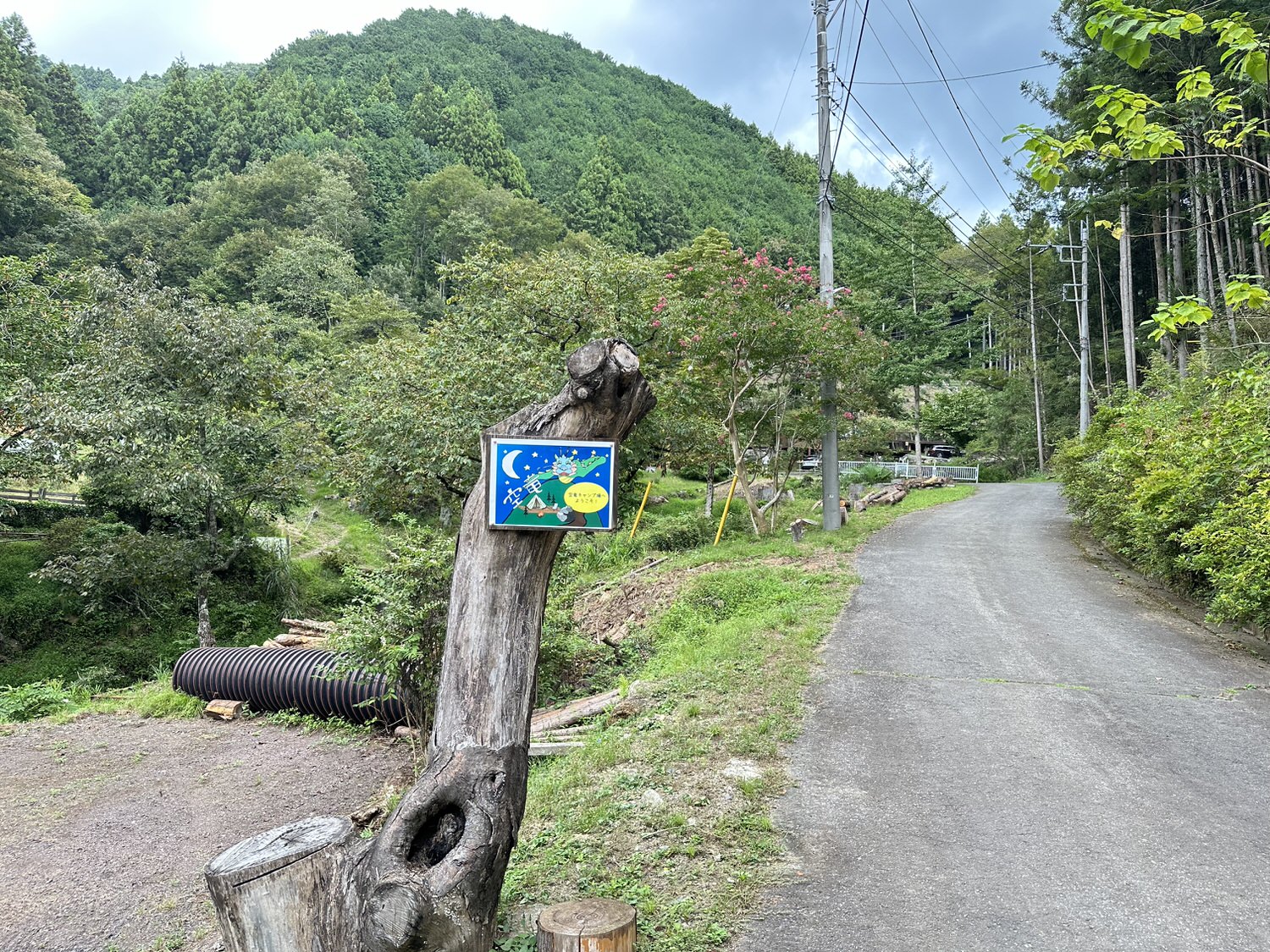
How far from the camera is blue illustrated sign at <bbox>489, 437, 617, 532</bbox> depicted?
10.9 ft

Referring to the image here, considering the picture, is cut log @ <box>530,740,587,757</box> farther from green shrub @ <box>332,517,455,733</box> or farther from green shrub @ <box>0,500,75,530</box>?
green shrub @ <box>0,500,75,530</box>

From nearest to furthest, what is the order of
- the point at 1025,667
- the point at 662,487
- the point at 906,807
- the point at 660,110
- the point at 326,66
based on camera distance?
the point at 906,807
the point at 1025,667
the point at 662,487
the point at 326,66
the point at 660,110

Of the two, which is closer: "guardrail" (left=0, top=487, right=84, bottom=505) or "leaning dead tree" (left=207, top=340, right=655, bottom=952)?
"leaning dead tree" (left=207, top=340, right=655, bottom=952)

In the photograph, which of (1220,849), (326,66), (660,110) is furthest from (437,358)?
(660,110)

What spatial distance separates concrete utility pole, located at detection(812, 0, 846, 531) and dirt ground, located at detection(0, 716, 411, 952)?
9543 millimetres

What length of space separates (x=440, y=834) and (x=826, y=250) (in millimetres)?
14224

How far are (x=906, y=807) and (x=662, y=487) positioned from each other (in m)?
25.0

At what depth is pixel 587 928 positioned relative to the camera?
3.05 metres

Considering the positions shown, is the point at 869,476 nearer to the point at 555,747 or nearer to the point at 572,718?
the point at 572,718

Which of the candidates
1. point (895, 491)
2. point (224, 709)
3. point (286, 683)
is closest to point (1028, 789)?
point (286, 683)

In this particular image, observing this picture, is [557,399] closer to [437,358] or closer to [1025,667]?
[1025,667]

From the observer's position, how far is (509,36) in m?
124

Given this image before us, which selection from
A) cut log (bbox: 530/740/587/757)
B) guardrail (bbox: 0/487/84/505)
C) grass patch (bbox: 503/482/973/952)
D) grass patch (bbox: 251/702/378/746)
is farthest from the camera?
guardrail (bbox: 0/487/84/505)

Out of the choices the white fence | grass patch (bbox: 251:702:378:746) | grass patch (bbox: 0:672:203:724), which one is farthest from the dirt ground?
the white fence
